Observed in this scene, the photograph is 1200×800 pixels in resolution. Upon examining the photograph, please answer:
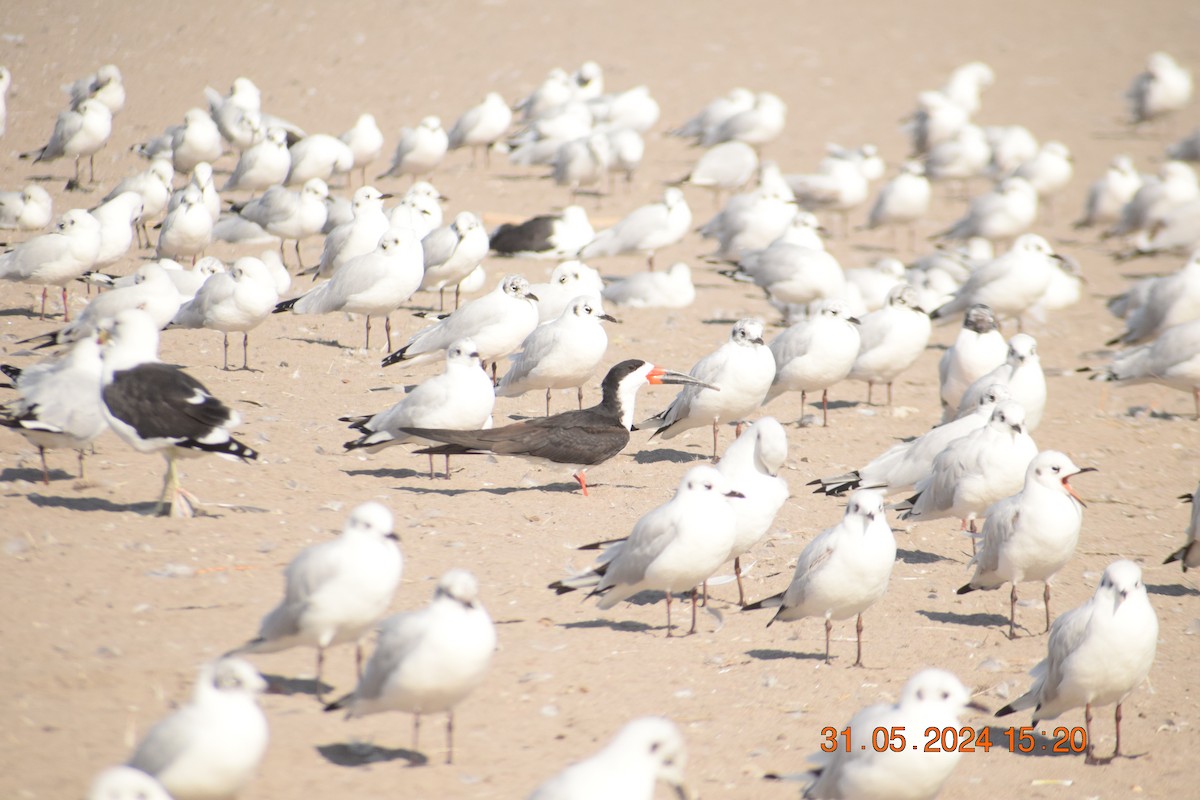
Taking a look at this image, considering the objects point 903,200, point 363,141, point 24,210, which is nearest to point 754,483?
point 24,210

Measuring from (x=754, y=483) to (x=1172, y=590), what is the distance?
2832 millimetres

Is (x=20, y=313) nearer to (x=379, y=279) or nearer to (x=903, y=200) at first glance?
(x=379, y=279)

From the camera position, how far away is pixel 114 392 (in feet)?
22.6

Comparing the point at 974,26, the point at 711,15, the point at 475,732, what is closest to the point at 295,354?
the point at 475,732

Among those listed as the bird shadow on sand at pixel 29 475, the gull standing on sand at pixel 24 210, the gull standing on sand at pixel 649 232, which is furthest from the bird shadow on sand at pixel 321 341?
the gull standing on sand at pixel 649 232

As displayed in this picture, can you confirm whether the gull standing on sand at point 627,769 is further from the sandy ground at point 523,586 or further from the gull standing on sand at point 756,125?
the gull standing on sand at point 756,125

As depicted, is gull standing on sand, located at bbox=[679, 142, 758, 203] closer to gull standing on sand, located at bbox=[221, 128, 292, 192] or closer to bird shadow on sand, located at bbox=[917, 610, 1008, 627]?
gull standing on sand, located at bbox=[221, 128, 292, 192]

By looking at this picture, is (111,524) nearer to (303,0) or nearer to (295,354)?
(295,354)

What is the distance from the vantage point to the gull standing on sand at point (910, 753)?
188 inches

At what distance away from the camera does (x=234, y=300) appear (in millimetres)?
9875

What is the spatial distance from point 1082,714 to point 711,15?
24201mm

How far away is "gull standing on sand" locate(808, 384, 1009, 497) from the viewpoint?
846 centimetres

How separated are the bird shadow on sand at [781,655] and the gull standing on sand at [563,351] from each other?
3.39 metres

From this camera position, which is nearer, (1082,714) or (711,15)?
(1082,714)
